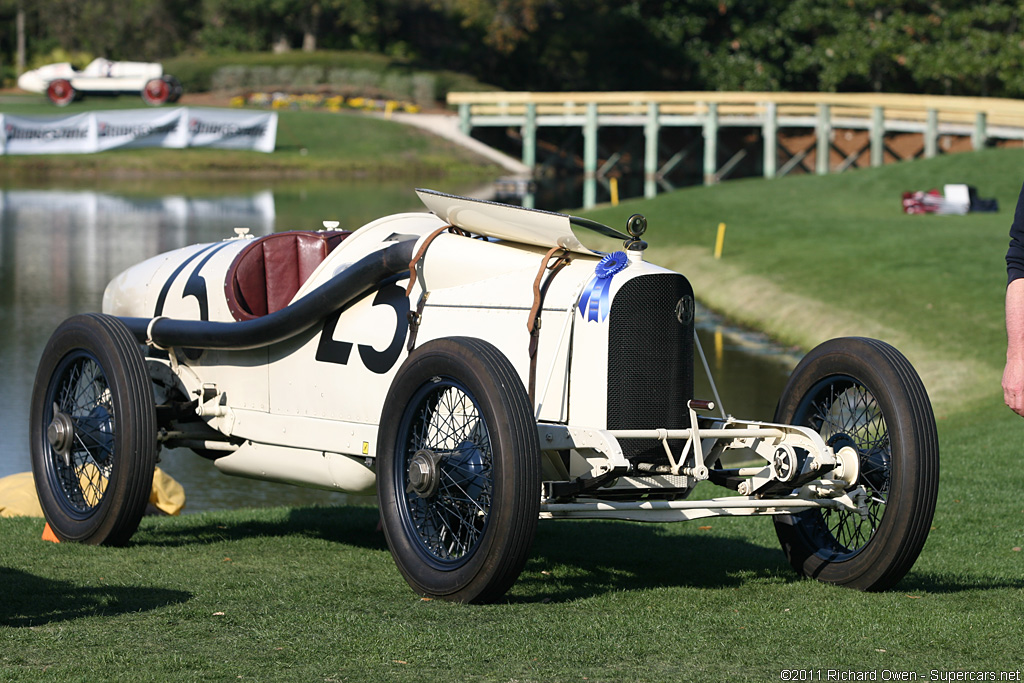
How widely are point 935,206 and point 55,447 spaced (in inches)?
986

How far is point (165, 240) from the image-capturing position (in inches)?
1097

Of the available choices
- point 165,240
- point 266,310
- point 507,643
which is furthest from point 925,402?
point 165,240

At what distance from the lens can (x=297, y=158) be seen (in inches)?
2040

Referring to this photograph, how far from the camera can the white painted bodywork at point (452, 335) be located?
605cm

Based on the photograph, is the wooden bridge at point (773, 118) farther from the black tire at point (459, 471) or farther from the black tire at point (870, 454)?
the black tire at point (459, 471)

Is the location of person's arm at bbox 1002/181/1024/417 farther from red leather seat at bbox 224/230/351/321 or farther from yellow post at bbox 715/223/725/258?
yellow post at bbox 715/223/725/258

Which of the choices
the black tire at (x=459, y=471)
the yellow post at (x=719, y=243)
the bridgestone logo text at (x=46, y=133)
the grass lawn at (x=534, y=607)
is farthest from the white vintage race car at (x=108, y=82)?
the black tire at (x=459, y=471)

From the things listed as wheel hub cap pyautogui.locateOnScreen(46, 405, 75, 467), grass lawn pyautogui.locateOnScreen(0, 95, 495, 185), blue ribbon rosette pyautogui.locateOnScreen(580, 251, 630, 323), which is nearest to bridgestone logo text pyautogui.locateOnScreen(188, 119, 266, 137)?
grass lawn pyautogui.locateOnScreen(0, 95, 495, 185)

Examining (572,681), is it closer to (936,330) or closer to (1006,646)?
(1006,646)

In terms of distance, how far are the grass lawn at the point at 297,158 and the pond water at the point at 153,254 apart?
470 centimetres

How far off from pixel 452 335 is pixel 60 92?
56.4m

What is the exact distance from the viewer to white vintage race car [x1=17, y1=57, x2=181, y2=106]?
5828 centimetres

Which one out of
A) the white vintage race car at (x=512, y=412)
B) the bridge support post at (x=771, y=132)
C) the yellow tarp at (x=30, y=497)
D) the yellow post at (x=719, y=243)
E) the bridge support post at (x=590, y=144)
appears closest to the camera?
the white vintage race car at (x=512, y=412)

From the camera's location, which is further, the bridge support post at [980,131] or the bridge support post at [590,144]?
the bridge support post at [590,144]
